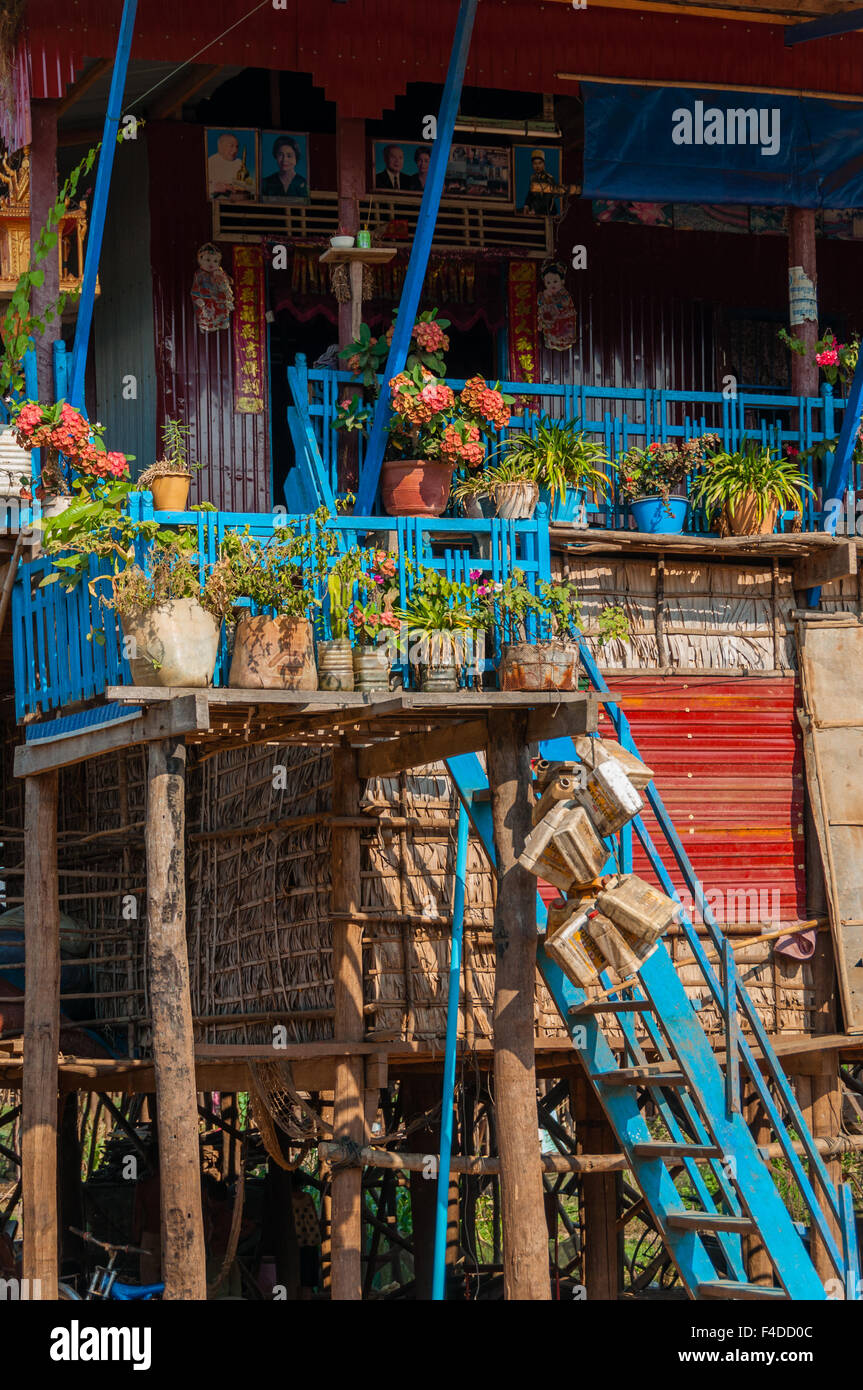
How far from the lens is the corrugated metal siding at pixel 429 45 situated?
1276 centimetres

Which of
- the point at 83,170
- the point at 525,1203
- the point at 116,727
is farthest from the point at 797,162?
the point at 525,1203

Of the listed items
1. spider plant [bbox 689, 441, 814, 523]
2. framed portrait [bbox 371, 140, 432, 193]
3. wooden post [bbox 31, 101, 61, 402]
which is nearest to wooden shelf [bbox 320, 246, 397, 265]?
wooden post [bbox 31, 101, 61, 402]

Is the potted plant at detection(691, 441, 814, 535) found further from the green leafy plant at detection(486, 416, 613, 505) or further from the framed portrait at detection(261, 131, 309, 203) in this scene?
the framed portrait at detection(261, 131, 309, 203)

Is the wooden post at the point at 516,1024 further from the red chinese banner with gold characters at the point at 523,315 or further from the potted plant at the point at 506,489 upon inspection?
the red chinese banner with gold characters at the point at 523,315

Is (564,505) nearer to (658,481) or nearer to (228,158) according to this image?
(658,481)

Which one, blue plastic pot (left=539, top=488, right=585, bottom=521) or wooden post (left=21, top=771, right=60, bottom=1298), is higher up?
blue plastic pot (left=539, top=488, right=585, bottom=521)

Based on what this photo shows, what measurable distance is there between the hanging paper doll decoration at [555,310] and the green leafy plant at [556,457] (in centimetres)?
314

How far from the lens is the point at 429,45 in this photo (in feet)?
44.1

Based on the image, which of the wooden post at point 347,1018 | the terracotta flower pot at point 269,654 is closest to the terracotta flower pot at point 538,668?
the terracotta flower pot at point 269,654

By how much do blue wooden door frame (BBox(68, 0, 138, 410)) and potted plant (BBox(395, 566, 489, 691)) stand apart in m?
2.32

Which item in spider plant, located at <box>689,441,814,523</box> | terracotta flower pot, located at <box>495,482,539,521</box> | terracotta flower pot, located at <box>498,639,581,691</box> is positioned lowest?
terracotta flower pot, located at <box>498,639,581,691</box>

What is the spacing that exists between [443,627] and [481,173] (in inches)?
227

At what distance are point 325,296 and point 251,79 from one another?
1.77 m

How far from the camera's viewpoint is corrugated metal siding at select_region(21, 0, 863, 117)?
41.9 ft
